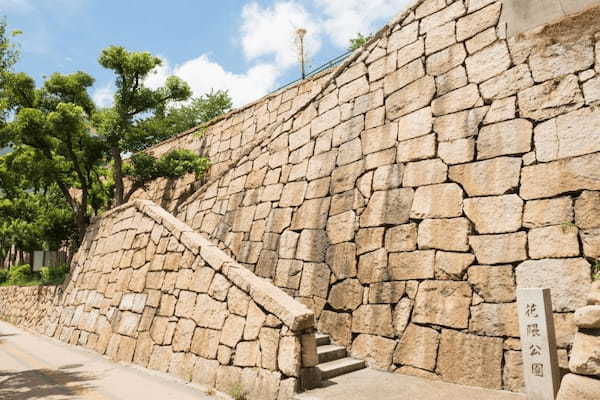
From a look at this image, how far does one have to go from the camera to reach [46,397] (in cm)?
491

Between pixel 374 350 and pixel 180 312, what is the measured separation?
2865 mm

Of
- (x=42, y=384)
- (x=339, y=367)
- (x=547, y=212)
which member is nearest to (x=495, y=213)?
(x=547, y=212)

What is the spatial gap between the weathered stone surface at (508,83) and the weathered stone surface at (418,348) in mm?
3085

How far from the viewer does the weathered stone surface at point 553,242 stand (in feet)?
13.6

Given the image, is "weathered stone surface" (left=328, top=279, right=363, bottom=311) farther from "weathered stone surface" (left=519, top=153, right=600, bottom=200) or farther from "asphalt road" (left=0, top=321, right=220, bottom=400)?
"weathered stone surface" (left=519, top=153, right=600, bottom=200)

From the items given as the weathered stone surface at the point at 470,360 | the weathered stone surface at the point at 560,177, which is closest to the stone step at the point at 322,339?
the weathered stone surface at the point at 470,360

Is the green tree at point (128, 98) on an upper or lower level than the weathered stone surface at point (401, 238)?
upper

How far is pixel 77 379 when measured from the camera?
580 cm

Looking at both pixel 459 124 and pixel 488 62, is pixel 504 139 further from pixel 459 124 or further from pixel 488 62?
pixel 488 62

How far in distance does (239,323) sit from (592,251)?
3.91 m

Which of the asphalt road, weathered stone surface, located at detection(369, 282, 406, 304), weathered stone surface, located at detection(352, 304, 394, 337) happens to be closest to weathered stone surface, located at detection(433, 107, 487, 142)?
weathered stone surface, located at detection(369, 282, 406, 304)

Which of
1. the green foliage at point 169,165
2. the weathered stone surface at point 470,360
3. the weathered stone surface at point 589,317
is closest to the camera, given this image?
the weathered stone surface at point 589,317

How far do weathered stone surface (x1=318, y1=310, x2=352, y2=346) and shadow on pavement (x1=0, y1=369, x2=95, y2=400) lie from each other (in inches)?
130

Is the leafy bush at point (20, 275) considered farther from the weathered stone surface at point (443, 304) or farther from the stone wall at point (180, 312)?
the weathered stone surface at point (443, 304)
